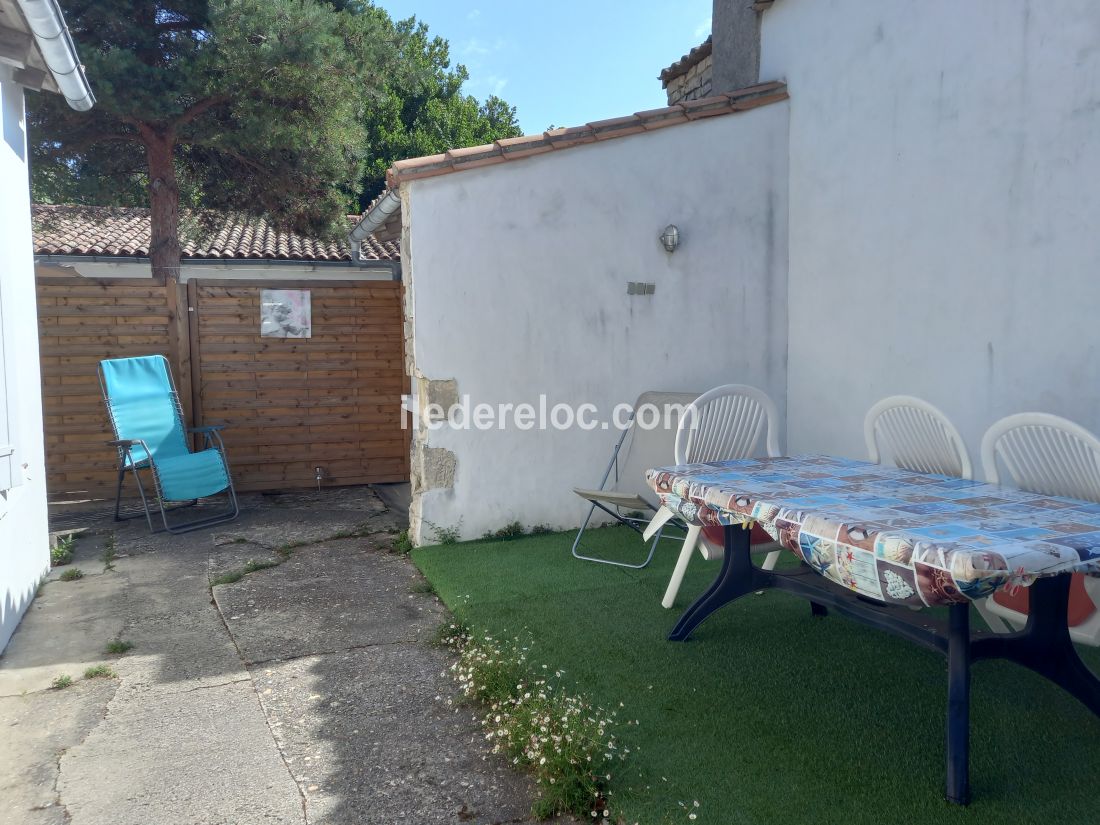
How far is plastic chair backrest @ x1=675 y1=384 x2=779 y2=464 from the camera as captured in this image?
3.79m

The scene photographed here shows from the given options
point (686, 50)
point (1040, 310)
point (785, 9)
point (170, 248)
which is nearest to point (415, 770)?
point (1040, 310)

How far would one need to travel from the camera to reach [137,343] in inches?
250

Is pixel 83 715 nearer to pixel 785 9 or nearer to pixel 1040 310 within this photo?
pixel 1040 310

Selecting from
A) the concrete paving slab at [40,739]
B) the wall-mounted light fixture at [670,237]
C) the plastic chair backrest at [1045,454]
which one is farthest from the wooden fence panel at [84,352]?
the plastic chair backrest at [1045,454]

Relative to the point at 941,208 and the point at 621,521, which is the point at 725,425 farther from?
the point at 941,208

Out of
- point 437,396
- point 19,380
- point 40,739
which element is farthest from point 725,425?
point 19,380

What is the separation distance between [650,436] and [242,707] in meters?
2.98

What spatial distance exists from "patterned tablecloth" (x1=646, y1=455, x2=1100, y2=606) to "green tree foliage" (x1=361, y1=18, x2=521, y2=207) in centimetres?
1709

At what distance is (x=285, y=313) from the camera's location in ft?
21.8

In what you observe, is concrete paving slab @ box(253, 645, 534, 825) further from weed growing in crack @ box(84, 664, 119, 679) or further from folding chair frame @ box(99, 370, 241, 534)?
folding chair frame @ box(99, 370, 241, 534)

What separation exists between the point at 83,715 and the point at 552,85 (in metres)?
25.9

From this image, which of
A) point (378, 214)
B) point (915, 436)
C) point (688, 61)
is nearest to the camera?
point (915, 436)

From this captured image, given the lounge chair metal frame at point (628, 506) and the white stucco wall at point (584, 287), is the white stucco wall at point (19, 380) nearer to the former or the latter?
the white stucco wall at point (584, 287)

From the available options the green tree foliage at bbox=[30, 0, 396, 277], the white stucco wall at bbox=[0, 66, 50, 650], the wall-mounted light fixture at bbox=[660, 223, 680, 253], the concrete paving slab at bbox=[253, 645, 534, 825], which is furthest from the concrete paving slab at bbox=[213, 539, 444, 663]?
the green tree foliage at bbox=[30, 0, 396, 277]
